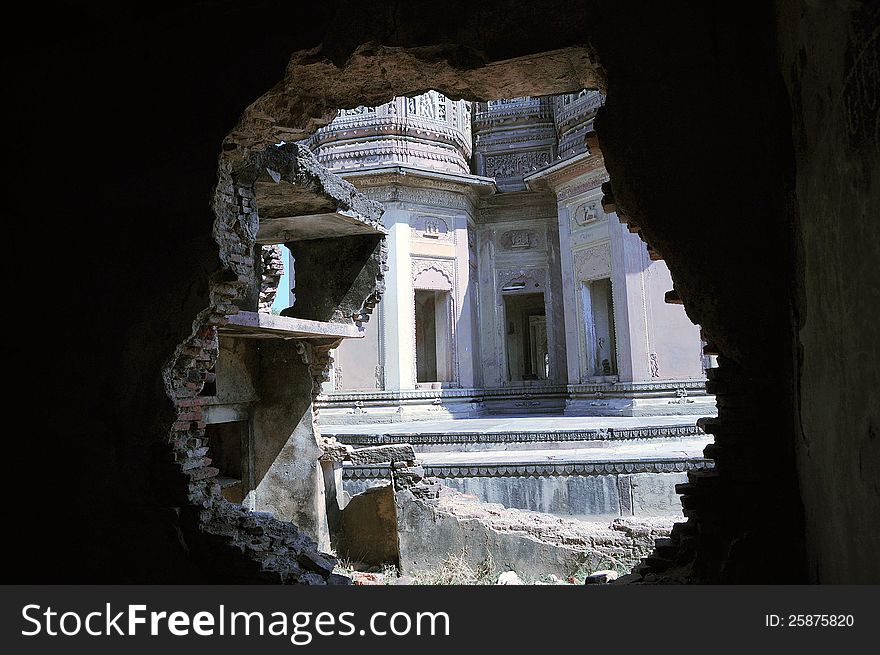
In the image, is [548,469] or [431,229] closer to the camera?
[548,469]

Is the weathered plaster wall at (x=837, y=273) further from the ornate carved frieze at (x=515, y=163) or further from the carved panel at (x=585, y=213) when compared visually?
the ornate carved frieze at (x=515, y=163)

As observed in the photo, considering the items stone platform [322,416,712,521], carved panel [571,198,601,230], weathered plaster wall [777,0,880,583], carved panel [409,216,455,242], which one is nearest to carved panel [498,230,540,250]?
carved panel [571,198,601,230]

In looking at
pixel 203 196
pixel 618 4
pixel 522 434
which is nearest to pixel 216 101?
pixel 203 196

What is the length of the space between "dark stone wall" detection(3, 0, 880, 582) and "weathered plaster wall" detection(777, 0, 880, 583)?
0.02 metres

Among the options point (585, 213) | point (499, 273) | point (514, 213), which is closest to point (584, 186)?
point (585, 213)

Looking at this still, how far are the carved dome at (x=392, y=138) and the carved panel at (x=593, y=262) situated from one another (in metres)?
3.60

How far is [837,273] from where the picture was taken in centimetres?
228

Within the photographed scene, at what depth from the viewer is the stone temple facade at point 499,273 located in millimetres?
12938

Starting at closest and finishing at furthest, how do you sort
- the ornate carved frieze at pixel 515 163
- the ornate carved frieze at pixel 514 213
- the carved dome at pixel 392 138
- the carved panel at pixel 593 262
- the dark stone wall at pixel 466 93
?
the dark stone wall at pixel 466 93 < the carved panel at pixel 593 262 < the carved dome at pixel 392 138 < the ornate carved frieze at pixel 514 213 < the ornate carved frieze at pixel 515 163

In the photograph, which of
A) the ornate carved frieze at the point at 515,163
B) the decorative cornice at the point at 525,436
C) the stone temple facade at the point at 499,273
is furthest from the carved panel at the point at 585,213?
the decorative cornice at the point at 525,436

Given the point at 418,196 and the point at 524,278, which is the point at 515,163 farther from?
the point at 418,196

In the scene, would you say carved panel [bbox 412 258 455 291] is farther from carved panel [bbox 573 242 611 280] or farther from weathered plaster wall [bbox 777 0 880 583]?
weathered plaster wall [bbox 777 0 880 583]

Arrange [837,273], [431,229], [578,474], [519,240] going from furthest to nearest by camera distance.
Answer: [519,240] < [431,229] < [578,474] < [837,273]

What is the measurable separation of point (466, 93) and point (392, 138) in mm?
10964
